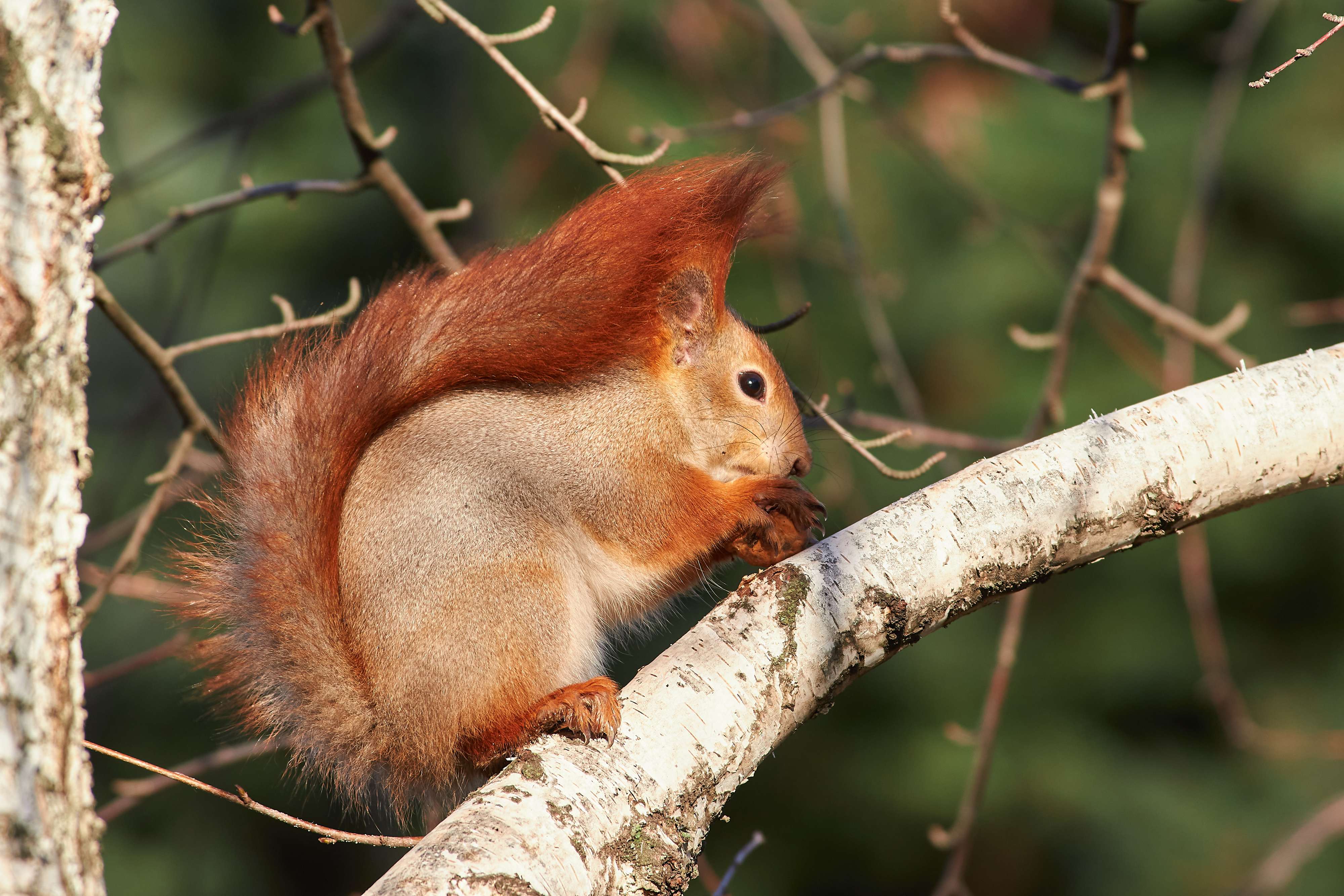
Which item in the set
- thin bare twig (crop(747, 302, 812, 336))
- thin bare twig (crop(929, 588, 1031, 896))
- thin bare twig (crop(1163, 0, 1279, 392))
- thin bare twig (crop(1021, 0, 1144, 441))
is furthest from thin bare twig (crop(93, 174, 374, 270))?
thin bare twig (crop(1163, 0, 1279, 392))

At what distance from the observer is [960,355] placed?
3.60m

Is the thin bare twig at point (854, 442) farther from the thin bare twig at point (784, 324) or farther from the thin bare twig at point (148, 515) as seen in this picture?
the thin bare twig at point (148, 515)

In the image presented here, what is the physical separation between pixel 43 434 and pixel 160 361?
101cm

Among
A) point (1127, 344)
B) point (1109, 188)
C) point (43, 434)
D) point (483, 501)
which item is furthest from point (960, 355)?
point (43, 434)

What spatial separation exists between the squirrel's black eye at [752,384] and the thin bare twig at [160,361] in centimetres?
83

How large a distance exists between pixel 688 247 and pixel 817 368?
1027mm

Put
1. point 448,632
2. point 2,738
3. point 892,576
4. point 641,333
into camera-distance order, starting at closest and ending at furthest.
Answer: point 2,738 → point 892,576 → point 448,632 → point 641,333

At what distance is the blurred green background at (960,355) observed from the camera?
337 centimetres

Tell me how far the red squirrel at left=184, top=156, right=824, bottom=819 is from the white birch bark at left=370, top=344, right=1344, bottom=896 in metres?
0.11

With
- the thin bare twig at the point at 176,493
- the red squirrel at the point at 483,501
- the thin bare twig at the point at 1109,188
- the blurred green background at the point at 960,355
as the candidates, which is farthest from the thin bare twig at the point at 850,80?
the blurred green background at the point at 960,355

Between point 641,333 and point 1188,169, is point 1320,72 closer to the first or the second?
point 1188,169

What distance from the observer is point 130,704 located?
3713 millimetres

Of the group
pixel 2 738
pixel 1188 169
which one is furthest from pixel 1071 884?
pixel 2 738

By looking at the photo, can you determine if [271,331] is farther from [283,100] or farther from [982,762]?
[982,762]
